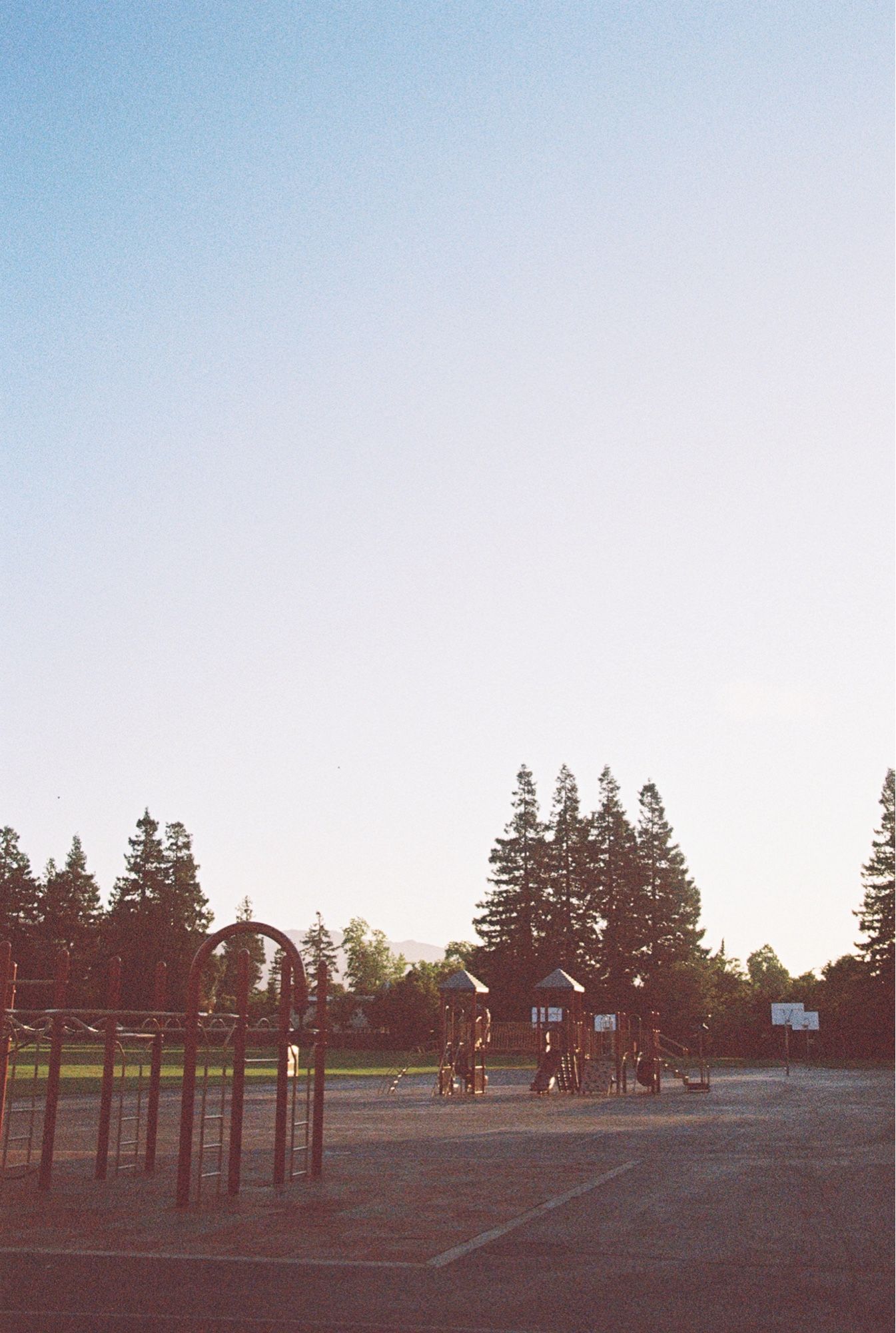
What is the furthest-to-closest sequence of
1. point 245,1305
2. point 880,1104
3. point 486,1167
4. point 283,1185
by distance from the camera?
point 880,1104, point 486,1167, point 283,1185, point 245,1305

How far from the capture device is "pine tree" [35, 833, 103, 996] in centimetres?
9569

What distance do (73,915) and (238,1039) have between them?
91849mm

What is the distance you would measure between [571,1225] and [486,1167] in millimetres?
5198

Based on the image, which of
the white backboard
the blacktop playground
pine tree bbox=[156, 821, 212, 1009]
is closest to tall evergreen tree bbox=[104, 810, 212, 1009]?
pine tree bbox=[156, 821, 212, 1009]

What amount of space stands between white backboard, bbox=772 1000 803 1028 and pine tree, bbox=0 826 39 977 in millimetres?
56395

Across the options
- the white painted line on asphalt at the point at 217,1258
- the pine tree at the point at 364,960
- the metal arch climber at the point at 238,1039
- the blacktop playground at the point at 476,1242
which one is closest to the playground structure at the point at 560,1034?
the blacktop playground at the point at 476,1242

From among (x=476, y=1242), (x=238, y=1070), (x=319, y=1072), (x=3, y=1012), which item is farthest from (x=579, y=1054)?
(x=476, y=1242)

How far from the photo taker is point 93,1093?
3362cm

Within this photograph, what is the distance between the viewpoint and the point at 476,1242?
10.2 meters

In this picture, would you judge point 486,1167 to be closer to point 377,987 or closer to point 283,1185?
point 283,1185

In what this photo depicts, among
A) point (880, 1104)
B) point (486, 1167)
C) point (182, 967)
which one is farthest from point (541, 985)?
point (182, 967)

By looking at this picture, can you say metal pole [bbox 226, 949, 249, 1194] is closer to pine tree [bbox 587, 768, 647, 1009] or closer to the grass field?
the grass field

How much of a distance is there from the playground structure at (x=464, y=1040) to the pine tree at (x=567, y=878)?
53.0 m

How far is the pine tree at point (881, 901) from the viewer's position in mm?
83562
